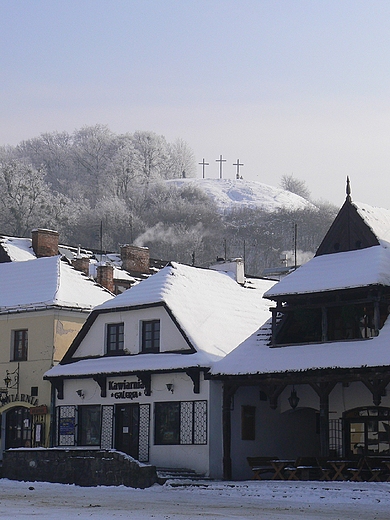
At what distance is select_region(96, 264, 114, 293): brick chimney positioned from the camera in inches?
1690

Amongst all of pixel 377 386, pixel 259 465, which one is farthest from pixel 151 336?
pixel 377 386

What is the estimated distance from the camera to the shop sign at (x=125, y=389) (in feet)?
112

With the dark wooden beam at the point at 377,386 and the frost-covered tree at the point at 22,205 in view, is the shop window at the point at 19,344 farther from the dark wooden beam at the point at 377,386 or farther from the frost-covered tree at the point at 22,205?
the frost-covered tree at the point at 22,205

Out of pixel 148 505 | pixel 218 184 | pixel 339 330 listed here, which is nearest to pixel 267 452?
pixel 339 330

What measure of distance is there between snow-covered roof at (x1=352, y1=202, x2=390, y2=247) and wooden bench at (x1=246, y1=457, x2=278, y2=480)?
7437 mm

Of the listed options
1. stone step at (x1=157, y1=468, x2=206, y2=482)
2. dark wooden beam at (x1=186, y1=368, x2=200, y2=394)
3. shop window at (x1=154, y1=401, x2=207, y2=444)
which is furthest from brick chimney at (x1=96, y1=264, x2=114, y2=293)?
stone step at (x1=157, y1=468, x2=206, y2=482)

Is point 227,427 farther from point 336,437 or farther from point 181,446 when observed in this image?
point 336,437

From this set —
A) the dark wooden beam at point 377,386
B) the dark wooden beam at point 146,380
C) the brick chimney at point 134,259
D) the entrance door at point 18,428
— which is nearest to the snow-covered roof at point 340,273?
the dark wooden beam at point 377,386

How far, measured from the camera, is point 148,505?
23312 millimetres

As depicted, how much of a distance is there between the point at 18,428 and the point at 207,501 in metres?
15.2

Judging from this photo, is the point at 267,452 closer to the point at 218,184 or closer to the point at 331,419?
the point at 331,419

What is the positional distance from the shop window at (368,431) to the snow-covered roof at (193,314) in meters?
4.73

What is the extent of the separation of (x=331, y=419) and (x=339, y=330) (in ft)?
9.13

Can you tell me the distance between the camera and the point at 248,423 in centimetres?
3316
